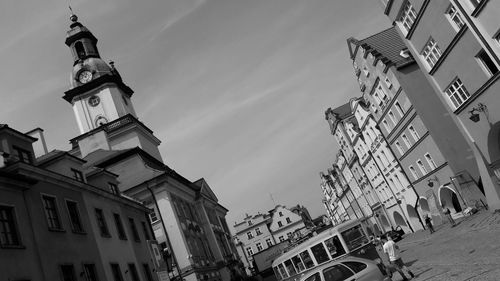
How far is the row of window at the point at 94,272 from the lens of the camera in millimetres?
18406

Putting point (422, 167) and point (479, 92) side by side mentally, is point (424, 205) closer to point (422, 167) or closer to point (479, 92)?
point (422, 167)

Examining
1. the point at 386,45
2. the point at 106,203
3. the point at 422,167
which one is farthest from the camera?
the point at 386,45

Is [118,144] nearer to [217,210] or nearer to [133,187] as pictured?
[133,187]

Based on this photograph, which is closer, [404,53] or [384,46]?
[404,53]

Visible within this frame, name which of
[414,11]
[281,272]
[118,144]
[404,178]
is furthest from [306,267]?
[118,144]

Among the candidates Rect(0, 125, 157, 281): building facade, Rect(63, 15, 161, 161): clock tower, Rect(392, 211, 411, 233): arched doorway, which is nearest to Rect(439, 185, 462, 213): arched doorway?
Rect(392, 211, 411, 233): arched doorway

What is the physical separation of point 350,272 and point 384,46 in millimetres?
32297

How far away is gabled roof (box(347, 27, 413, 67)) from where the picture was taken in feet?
123

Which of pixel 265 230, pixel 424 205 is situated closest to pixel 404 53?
pixel 424 205

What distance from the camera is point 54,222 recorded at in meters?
19.2

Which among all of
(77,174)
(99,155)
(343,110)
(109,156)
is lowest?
(77,174)

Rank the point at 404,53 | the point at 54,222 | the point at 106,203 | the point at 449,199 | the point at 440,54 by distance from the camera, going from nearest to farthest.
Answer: the point at 54,222 → the point at 106,203 → the point at 440,54 → the point at 449,199 → the point at 404,53

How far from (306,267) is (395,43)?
2752cm

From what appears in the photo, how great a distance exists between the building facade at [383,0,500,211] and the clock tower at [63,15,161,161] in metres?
32.4
